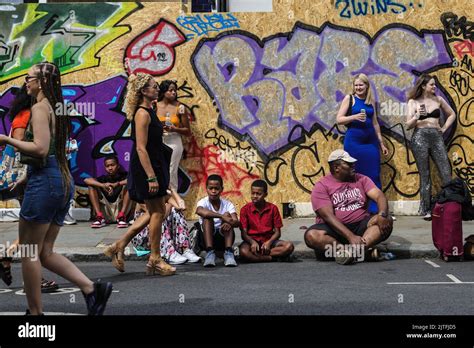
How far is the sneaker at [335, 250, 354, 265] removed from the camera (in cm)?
1031

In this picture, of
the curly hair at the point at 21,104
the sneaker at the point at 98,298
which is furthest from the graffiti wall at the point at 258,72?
the sneaker at the point at 98,298

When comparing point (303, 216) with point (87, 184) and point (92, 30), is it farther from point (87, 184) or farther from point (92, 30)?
point (92, 30)

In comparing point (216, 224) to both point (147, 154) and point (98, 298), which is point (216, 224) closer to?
point (147, 154)

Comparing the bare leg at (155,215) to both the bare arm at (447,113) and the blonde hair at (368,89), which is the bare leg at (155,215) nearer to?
the blonde hair at (368,89)

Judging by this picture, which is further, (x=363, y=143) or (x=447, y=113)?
(x=447, y=113)

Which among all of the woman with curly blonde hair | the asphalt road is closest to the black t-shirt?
the asphalt road

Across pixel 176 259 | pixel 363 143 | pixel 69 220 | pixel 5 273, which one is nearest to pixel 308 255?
pixel 176 259

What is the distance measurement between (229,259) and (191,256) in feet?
1.71

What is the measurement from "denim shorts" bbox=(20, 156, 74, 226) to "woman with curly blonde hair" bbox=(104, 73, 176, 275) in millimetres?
2496

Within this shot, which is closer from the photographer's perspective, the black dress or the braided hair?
the braided hair

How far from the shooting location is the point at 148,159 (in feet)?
31.1

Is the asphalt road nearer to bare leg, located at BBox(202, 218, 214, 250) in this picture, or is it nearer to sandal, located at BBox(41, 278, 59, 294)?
sandal, located at BBox(41, 278, 59, 294)

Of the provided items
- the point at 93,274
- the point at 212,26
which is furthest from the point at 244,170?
the point at 93,274

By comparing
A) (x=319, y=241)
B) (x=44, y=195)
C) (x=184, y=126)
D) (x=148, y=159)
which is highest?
(x=184, y=126)
